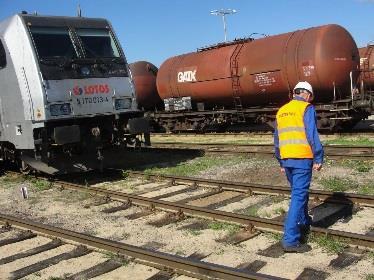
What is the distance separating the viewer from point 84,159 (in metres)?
10.7

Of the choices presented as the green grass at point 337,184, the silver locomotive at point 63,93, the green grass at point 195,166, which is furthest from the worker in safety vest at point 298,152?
the green grass at point 195,166

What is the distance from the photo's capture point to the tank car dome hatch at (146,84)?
24.3 meters

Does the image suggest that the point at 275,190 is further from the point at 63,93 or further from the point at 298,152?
the point at 63,93

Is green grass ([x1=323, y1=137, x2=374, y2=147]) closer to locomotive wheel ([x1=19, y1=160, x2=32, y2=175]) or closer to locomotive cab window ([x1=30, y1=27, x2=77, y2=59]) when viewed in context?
locomotive cab window ([x1=30, y1=27, x2=77, y2=59])

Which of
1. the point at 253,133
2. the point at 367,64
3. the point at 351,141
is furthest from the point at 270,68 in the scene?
the point at 367,64

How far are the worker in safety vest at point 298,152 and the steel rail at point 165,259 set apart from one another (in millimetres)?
1063

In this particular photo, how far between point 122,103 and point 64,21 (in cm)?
215

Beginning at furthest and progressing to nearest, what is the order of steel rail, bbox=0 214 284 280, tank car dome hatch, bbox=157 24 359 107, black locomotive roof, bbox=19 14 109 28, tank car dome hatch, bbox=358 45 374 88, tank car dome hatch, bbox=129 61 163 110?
tank car dome hatch, bbox=129 61 163 110
tank car dome hatch, bbox=358 45 374 88
tank car dome hatch, bbox=157 24 359 107
black locomotive roof, bbox=19 14 109 28
steel rail, bbox=0 214 284 280

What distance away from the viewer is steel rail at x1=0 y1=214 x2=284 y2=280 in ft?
15.4

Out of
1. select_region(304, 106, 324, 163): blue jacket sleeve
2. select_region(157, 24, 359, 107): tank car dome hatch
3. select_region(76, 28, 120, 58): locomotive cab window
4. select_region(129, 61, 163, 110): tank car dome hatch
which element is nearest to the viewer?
select_region(304, 106, 324, 163): blue jacket sleeve

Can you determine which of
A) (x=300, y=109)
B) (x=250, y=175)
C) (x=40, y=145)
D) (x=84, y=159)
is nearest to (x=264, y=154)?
(x=250, y=175)

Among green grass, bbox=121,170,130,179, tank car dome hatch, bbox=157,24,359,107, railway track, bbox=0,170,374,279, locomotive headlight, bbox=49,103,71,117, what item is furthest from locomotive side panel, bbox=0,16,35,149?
tank car dome hatch, bbox=157,24,359,107

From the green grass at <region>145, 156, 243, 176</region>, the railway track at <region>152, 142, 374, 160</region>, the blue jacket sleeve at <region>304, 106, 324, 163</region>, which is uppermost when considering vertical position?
the blue jacket sleeve at <region>304, 106, 324, 163</region>

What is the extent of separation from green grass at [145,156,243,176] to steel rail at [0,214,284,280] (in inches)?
188
